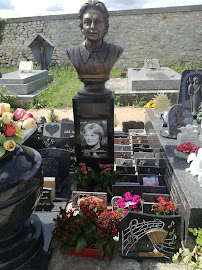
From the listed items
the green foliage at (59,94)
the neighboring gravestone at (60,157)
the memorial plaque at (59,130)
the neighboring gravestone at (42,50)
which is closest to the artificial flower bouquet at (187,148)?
the neighboring gravestone at (60,157)

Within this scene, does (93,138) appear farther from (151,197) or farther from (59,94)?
(59,94)

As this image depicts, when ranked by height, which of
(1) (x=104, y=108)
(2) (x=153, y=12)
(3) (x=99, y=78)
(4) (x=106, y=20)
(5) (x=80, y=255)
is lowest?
(5) (x=80, y=255)

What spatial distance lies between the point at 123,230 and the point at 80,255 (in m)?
0.54

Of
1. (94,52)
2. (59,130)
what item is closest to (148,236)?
(94,52)

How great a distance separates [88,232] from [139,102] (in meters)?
6.64

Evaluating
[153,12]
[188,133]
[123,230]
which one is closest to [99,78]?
[188,133]

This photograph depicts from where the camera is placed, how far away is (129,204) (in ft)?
9.57

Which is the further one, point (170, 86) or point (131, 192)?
point (170, 86)

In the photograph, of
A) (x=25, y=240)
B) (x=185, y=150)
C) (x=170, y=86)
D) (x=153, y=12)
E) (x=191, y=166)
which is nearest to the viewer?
(x=25, y=240)

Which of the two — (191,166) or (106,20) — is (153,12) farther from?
(191,166)

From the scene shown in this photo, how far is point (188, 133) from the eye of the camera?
3719 mm

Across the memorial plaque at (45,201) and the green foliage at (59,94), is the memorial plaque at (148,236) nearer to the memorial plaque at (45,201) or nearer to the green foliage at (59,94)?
the memorial plaque at (45,201)

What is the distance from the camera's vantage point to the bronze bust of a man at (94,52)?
11.0 ft

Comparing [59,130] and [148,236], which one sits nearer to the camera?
[148,236]
